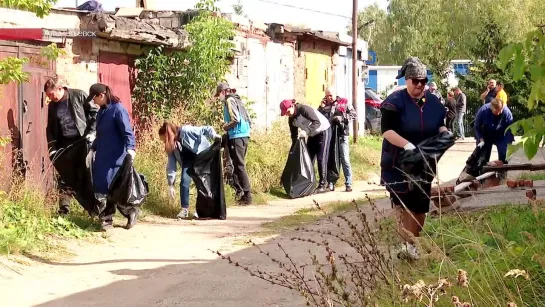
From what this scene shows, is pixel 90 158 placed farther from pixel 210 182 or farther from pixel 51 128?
pixel 210 182

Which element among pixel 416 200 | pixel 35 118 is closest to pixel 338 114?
pixel 35 118

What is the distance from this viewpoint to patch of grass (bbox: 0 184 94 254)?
9.00 metres

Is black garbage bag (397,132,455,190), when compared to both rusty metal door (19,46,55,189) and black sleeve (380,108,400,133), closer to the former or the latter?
black sleeve (380,108,400,133)

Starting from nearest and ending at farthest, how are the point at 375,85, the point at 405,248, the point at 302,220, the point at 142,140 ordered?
1. the point at 405,248
2. the point at 302,220
3. the point at 142,140
4. the point at 375,85

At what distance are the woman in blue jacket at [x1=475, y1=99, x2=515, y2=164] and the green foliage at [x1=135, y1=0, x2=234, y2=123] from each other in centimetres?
448

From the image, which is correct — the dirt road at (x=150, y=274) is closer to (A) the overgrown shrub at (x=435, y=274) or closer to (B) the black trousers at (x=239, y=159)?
(A) the overgrown shrub at (x=435, y=274)

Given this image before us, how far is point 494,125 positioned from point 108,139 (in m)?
5.90

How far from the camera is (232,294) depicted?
286 inches

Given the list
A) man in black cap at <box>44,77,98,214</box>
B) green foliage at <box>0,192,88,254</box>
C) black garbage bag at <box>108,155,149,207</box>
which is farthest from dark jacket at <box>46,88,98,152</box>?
green foliage at <box>0,192,88,254</box>

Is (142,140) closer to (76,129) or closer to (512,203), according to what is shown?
(76,129)

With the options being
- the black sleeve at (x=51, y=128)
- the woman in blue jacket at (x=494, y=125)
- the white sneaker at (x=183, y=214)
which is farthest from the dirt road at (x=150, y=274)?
the woman in blue jacket at (x=494, y=125)

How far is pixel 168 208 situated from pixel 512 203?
15.1 ft

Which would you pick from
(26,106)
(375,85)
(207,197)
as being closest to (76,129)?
(26,106)

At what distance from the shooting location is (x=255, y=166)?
1514 cm
